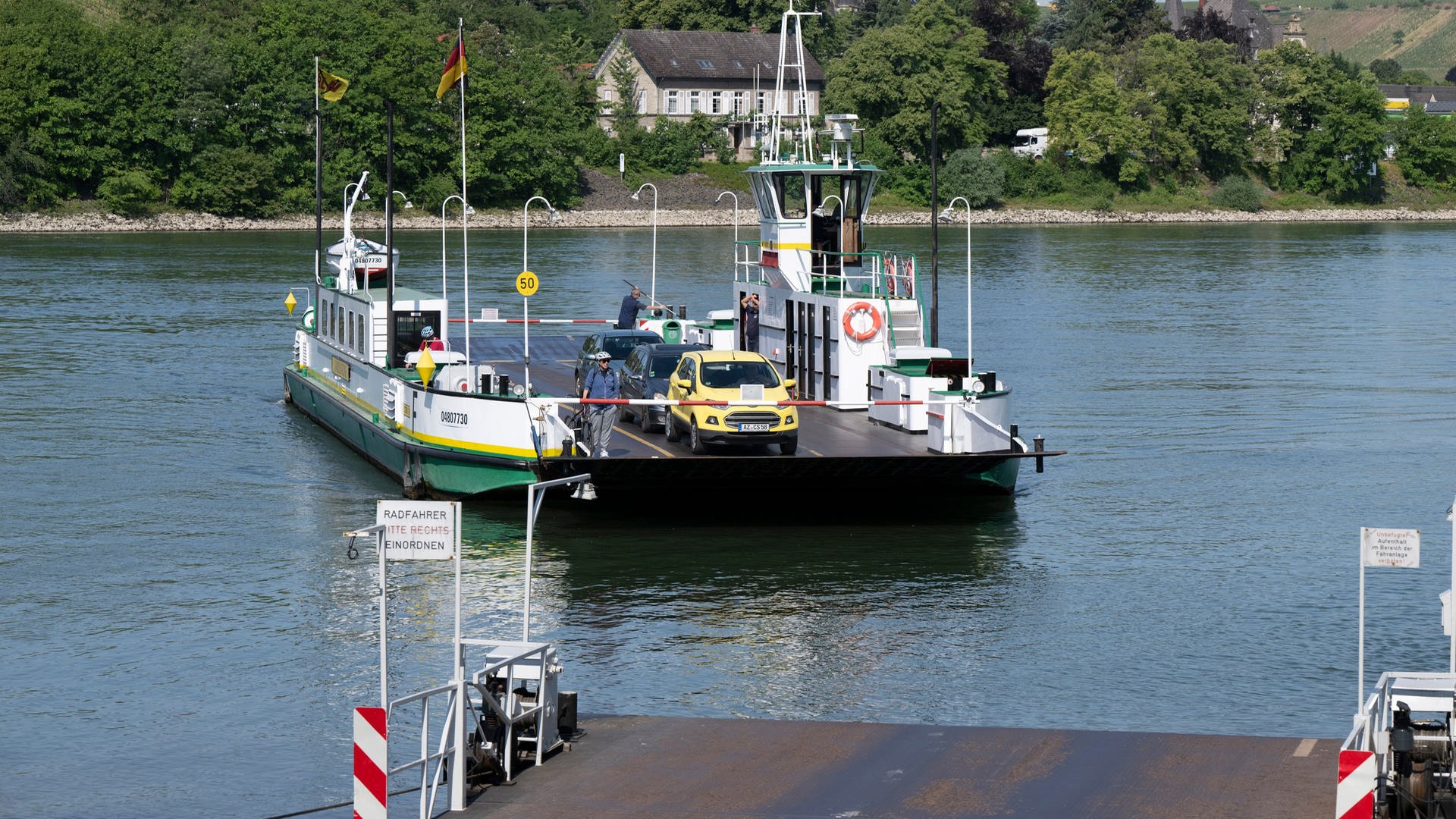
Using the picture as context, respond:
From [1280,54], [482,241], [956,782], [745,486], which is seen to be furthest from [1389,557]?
[1280,54]

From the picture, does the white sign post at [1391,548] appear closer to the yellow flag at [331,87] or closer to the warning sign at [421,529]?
the warning sign at [421,529]

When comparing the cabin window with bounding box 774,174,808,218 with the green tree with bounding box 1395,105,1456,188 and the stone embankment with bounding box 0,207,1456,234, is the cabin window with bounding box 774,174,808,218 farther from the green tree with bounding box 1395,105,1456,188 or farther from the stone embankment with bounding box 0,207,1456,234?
the green tree with bounding box 1395,105,1456,188

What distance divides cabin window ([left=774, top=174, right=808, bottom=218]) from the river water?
666cm

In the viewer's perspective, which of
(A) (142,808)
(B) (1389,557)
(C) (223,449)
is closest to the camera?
(B) (1389,557)

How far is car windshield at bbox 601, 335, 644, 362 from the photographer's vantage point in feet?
110

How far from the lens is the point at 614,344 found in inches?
1328

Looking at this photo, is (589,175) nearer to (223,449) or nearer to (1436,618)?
(223,449)

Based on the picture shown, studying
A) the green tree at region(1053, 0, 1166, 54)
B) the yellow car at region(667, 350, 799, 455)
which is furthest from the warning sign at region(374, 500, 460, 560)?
the green tree at region(1053, 0, 1166, 54)

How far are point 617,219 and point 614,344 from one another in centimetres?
9093

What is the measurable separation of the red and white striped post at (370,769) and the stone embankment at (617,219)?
9995 centimetres

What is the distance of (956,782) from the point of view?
47.6 ft

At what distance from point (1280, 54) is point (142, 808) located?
473 feet

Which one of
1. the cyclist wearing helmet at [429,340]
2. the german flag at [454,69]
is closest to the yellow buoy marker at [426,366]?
the cyclist wearing helmet at [429,340]

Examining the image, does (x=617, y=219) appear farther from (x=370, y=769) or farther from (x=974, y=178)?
(x=370, y=769)
